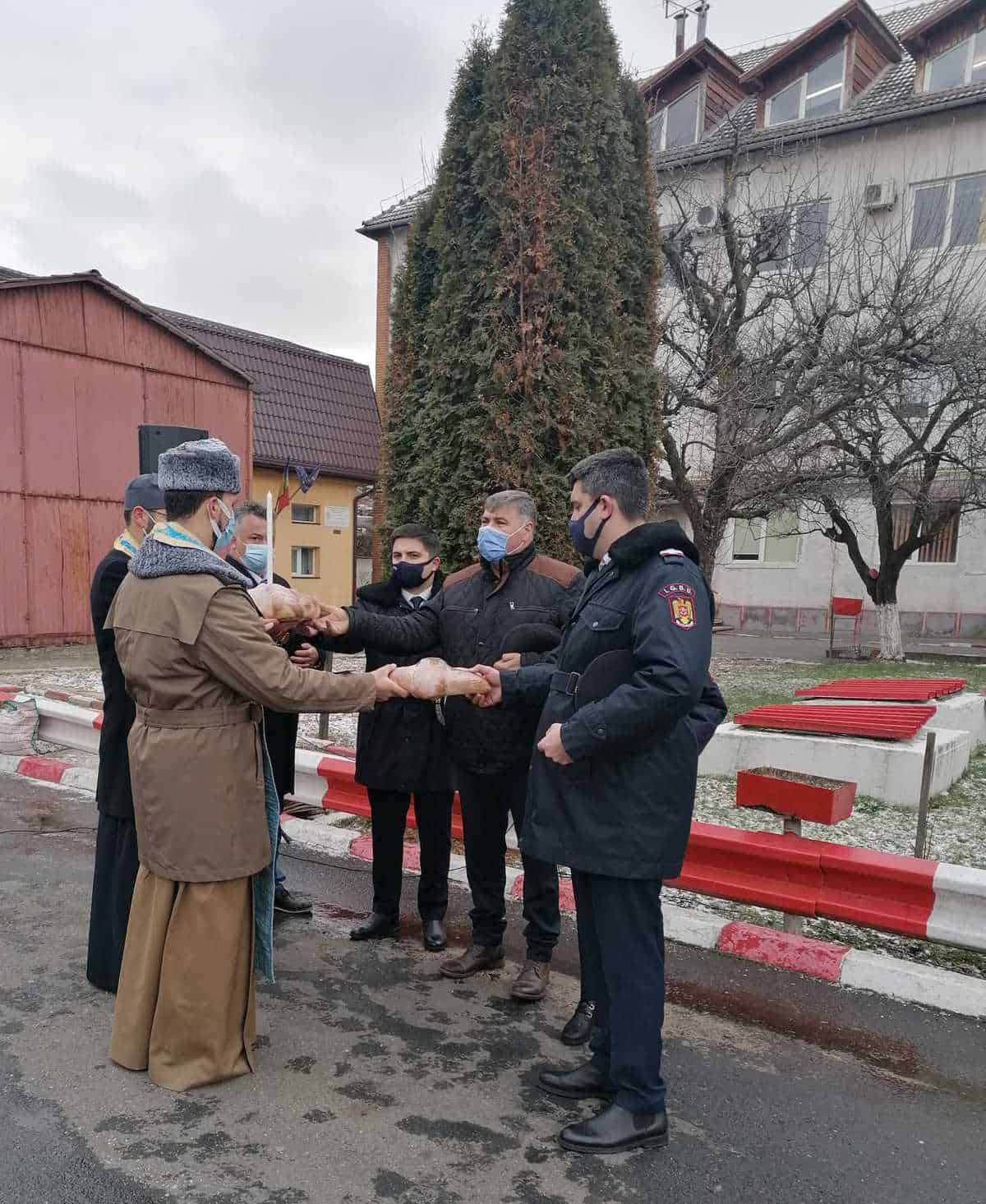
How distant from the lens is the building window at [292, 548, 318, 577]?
2247cm

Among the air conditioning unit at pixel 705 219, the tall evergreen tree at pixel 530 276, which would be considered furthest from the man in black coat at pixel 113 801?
the air conditioning unit at pixel 705 219

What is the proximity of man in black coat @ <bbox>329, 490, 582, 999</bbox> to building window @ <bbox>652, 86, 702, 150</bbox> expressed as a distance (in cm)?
2107

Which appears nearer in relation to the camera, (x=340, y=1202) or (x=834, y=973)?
(x=340, y=1202)

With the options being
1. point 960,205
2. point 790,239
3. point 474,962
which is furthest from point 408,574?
point 960,205

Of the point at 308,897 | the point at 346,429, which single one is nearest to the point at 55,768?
the point at 308,897

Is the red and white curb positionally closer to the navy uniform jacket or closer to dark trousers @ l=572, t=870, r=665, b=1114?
dark trousers @ l=572, t=870, r=665, b=1114

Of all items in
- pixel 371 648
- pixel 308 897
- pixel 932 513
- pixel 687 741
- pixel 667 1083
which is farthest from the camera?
pixel 932 513

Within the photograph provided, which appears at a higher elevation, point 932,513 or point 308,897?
point 932,513

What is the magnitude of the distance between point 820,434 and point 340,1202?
13.3 metres

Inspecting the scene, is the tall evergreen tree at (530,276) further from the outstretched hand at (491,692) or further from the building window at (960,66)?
the building window at (960,66)

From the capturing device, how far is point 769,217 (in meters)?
13.1

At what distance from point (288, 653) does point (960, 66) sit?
75.0ft

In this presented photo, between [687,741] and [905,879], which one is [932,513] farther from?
[687,741]

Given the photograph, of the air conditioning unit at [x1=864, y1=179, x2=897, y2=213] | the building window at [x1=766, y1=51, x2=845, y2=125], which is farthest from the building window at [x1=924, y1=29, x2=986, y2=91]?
the air conditioning unit at [x1=864, y1=179, x2=897, y2=213]
